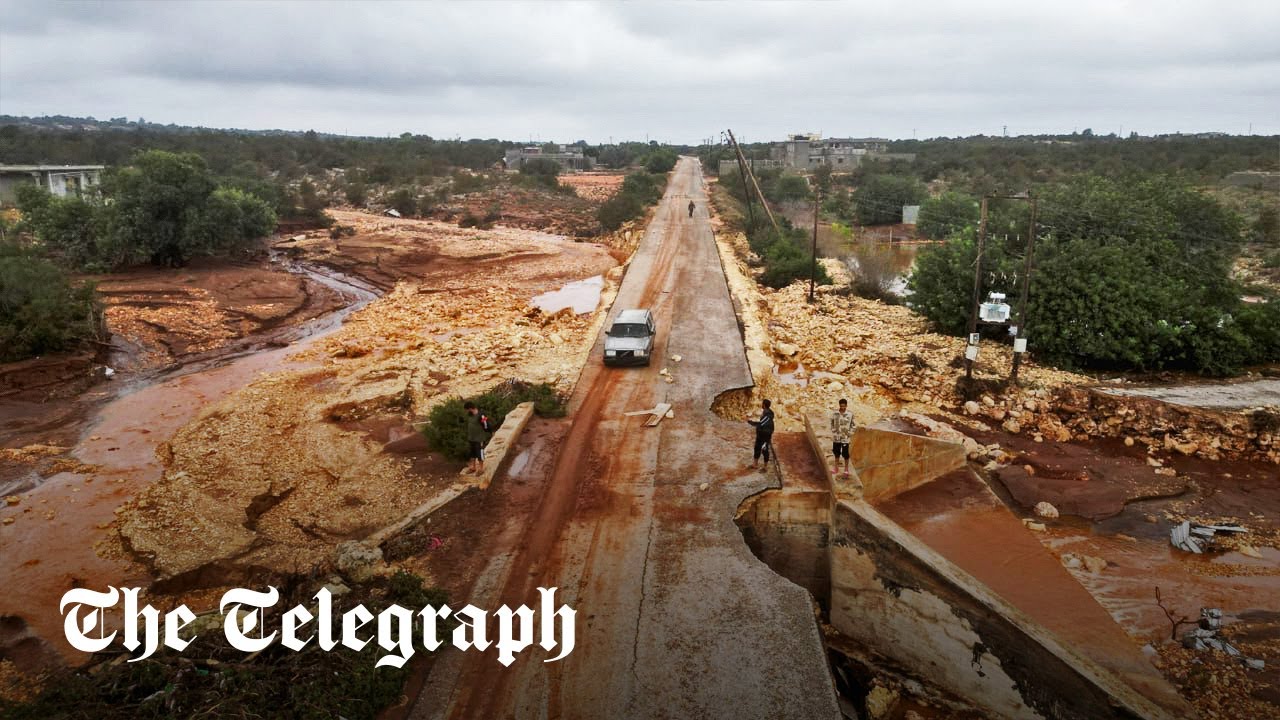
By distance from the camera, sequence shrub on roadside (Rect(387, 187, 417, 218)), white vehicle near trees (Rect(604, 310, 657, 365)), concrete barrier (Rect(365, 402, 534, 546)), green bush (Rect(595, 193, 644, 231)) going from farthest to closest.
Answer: shrub on roadside (Rect(387, 187, 417, 218))
green bush (Rect(595, 193, 644, 231))
white vehicle near trees (Rect(604, 310, 657, 365))
concrete barrier (Rect(365, 402, 534, 546))

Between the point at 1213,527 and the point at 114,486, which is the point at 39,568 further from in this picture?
the point at 1213,527

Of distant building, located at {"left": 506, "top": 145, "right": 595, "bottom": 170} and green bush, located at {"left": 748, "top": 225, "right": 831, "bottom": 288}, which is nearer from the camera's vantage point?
green bush, located at {"left": 748, "top": 225, "right": 831, "bottom": 288}

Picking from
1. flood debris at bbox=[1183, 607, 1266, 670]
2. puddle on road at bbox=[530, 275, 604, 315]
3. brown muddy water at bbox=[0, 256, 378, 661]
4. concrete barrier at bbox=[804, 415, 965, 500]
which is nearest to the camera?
flood debris at bbox=[1183, 607, 1266, 670]

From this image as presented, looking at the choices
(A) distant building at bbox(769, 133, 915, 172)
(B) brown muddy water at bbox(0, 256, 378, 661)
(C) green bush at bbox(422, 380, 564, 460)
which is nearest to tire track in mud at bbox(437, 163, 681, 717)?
(C) green bush at bbox(422, 380, 564, 460)

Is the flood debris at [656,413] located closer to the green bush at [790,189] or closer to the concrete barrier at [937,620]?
the concrete barrier at [937,620]

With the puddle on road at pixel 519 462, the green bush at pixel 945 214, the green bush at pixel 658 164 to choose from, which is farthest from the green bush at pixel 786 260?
the green bush at pixel 658 164

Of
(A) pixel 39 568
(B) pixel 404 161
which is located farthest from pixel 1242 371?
(B) pixel 404 161

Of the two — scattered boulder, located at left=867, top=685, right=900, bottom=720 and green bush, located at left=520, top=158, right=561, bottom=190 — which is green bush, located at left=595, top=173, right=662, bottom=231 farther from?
scattered boulder, located at left=867, top=685, right=900, bottom=720

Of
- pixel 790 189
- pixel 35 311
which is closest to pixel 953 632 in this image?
pixel 35 311
